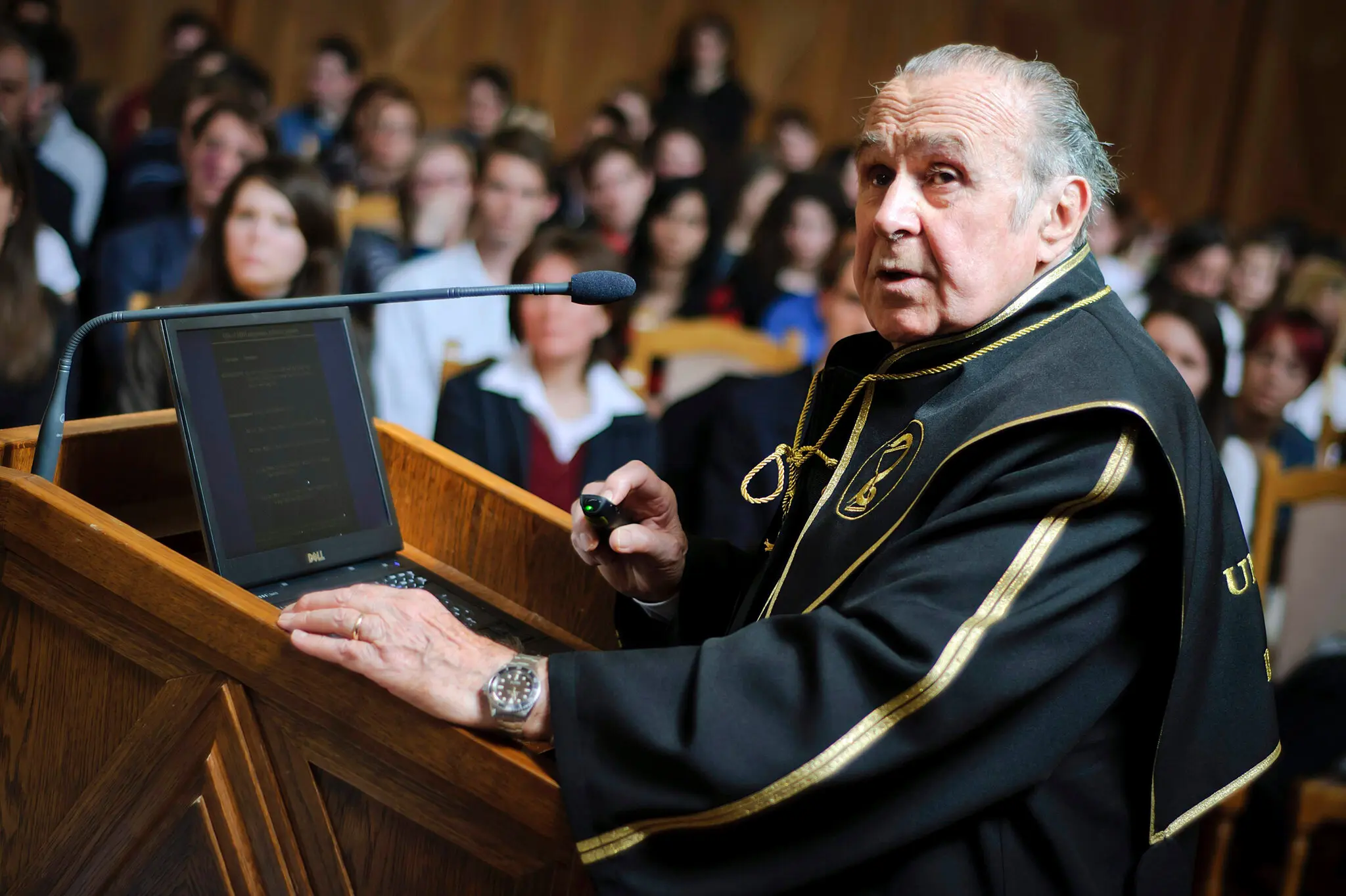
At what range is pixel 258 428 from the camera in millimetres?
1433

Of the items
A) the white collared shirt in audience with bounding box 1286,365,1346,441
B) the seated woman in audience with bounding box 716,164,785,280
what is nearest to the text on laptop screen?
the white collared shirt in audience with bounding box 1286,365,1346,441

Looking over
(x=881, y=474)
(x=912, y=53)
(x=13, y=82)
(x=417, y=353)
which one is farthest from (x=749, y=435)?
(x=912, y=53)

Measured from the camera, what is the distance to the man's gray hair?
4.16ft

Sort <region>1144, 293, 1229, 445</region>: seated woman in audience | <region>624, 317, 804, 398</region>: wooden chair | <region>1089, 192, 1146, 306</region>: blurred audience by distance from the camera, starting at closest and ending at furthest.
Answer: <region>1144, 293, 1229, 445</region>: seated woman in audience, <region>624, 317, 804, 398</region>: wooden chair, <region>1089, 192, 1146, 306</region>: blurred audience

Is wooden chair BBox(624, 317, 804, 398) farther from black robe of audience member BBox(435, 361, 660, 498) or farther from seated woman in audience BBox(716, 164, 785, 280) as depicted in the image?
seated woman in audience BBox(716, 164, 785, 280)

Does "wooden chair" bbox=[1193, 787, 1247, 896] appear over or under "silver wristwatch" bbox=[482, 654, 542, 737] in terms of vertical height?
under

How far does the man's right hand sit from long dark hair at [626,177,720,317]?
327 cm

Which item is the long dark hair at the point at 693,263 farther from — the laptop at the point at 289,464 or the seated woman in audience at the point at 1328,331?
the laptop at the point at 289,464

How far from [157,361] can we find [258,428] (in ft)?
5.10

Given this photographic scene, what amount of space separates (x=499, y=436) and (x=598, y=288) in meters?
1.65

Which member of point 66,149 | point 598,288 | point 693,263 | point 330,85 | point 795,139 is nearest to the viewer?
point 598,288

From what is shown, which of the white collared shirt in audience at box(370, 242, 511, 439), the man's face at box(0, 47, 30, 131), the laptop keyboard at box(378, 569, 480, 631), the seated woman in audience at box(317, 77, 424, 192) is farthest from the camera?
the seated woman in audience at box(317, 77, 424, 192)

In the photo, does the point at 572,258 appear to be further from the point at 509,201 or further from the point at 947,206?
the point at 947,206

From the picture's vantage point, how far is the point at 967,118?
1251 millimetres
